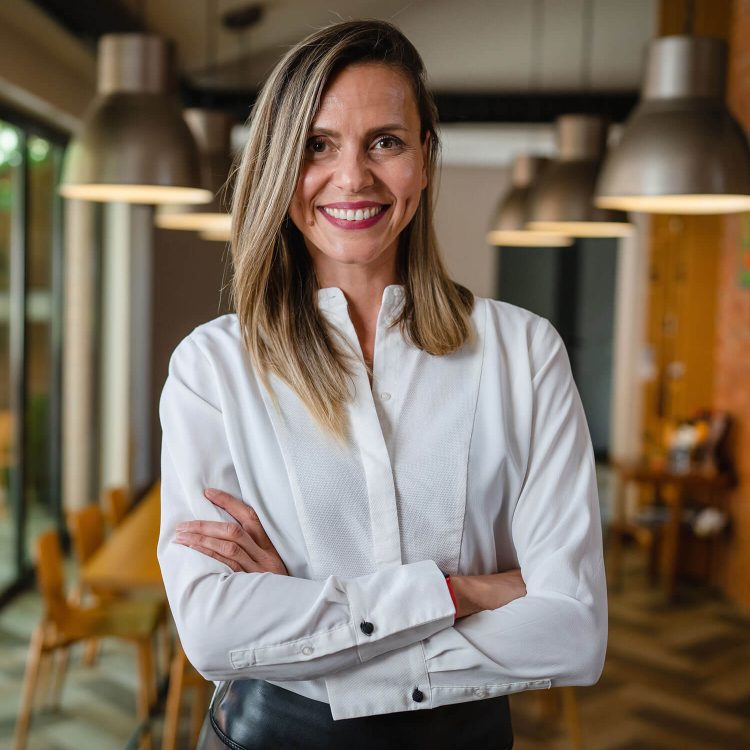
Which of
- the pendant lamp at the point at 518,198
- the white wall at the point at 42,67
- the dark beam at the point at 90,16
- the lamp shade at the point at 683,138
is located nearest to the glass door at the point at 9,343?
the white wall at the point at 42,67

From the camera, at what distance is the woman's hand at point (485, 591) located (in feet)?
4.38

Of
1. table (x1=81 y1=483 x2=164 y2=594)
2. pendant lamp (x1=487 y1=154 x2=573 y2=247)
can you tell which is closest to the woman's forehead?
table (x1=81 y1=483 x2=164 y2=594)

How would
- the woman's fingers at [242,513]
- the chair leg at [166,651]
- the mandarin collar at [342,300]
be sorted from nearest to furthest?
1. the woman's fingers at [242,513]
2. the mandarin collar at [342,300]
3. the chair leg at [166,651]

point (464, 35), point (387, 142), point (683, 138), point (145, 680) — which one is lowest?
point (145, 680)

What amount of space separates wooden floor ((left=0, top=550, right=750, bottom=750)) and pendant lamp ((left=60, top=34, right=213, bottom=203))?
2.34 meters

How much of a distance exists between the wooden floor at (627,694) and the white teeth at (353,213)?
2903 millimetres

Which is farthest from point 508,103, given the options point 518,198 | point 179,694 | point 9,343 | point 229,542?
point 229,542

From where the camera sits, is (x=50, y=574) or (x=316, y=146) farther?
(x=50, y=574)

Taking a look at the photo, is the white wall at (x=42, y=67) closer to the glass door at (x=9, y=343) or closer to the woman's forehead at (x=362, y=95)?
the glass door at (x=9, y=343)

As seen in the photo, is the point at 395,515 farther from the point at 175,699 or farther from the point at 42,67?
the point at 42,67

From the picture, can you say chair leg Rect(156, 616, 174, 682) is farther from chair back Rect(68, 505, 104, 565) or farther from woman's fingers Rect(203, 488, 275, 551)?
woman's fingers Rect(203, 488, 275, 551)

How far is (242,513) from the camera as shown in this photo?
1.38 metres

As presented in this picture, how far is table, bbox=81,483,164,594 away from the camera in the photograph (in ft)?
10.6

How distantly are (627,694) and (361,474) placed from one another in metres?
3.40
